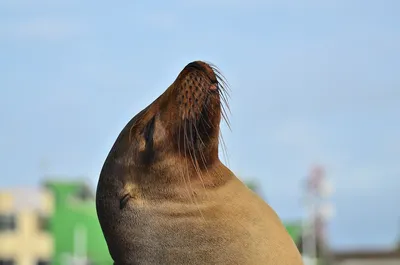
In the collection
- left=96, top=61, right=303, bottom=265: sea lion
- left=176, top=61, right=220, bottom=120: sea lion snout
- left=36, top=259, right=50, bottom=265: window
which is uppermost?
left=176, top=61, right=220, bottom=120: sea lion snout

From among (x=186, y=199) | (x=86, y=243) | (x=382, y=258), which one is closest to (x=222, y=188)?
(x=186, y=199)

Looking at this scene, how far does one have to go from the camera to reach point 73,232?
4491 cm

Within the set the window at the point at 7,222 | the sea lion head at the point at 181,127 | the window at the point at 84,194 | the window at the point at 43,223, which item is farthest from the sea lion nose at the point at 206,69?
the window at the point at 7,222

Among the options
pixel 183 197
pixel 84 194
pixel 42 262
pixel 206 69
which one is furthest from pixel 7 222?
pixel 183 197

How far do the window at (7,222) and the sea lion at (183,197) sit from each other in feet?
226

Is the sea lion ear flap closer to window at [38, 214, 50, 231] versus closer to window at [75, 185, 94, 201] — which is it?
window at [75, 185, 94, 201]

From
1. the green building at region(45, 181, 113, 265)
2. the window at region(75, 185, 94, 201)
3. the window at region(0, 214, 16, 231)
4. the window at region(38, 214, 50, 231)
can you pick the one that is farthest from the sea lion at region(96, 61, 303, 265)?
the window at region(0, 214, 16, 231)

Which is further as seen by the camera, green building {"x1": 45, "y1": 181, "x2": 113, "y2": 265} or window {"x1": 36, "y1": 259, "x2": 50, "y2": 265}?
window {"x1": 36, "y1": 259, "x2": 50, "y2": 265}

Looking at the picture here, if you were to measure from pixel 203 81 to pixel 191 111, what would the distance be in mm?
176

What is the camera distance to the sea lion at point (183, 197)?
593cm

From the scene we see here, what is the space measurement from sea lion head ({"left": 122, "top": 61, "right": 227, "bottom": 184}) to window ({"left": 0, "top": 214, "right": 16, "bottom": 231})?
6873 centimetres

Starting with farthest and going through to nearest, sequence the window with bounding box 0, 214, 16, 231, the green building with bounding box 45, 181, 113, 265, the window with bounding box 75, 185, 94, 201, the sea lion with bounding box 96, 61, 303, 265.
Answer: the window with bounding box 0, 214, 16, 231 → the window with bounding box 75, 185, 94, 201 → the green building with bounding box 45, 181, 113, 265 → the sea lion with bounding box 96, 61, 303, 265

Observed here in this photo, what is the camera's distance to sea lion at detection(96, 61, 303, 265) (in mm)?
5930

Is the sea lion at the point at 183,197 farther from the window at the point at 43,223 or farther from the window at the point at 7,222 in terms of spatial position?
the window at the point at 7,222
